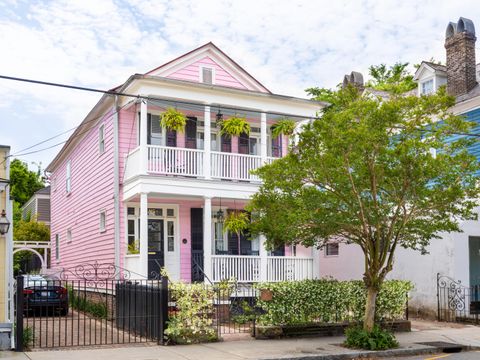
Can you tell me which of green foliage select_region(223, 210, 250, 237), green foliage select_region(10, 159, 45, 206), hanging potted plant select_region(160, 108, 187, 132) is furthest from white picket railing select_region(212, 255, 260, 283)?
green foliage select_region(10, 159, 45, 206)

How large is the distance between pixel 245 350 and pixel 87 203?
39.1 ft

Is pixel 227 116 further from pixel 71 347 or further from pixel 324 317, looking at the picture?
pixel 71 347

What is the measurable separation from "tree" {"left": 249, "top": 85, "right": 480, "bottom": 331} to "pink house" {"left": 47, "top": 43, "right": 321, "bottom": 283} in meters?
4.18

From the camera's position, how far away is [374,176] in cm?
1223

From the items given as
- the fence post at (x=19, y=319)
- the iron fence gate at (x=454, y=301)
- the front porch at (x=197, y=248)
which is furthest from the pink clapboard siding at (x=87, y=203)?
the iron fence gate at (x=454, y=301)

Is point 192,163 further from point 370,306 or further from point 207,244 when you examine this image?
point 370,306

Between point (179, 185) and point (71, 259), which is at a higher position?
point (179, 185)

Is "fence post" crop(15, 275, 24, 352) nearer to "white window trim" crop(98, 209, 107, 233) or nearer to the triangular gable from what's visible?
"white window trim" crop(98, 209, 107, 233)

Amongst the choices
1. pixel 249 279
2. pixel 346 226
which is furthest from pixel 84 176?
pixel 346 226

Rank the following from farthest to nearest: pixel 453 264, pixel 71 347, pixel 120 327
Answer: pixel 453 264 → pixel 120 327 → pixel 71 347

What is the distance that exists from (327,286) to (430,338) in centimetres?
260

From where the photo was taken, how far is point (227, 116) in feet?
64.7

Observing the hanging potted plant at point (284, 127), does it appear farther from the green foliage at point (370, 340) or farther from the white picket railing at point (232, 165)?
the green foliage at point (370, 340)

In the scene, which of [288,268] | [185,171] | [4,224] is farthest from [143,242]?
[4,224]
